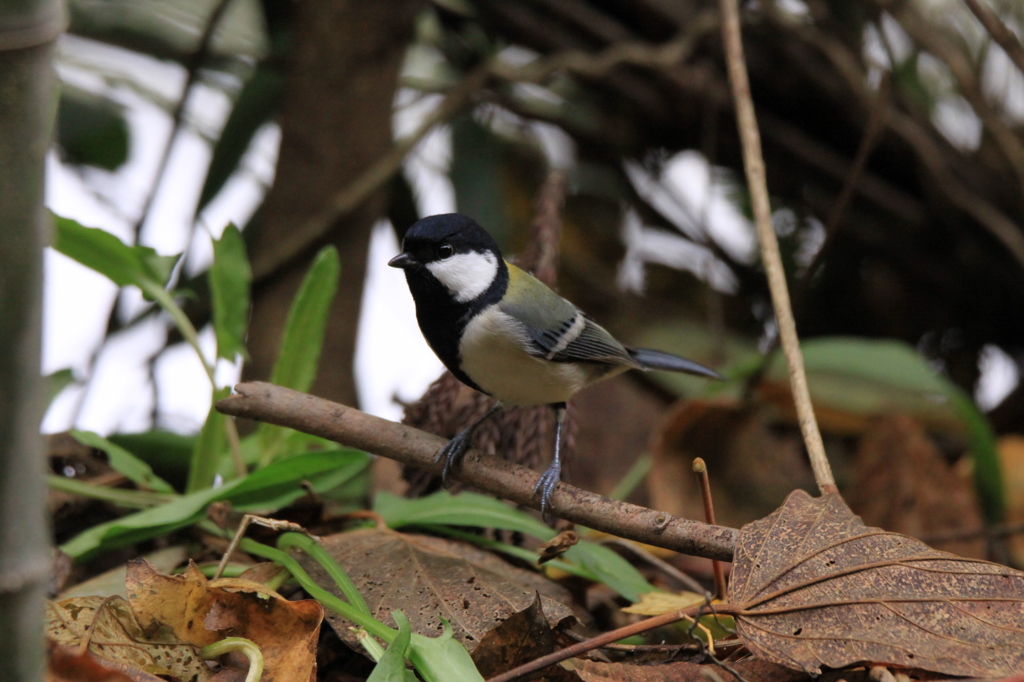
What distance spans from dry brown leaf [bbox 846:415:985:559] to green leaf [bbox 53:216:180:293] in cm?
133

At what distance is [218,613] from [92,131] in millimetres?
1548

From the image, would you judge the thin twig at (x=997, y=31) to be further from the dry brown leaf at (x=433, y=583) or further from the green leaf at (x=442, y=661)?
the green leaf at (x=442, y=661)

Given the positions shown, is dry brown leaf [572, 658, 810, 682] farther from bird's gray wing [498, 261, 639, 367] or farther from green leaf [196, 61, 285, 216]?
green leaf [196, 61, 285, 216]

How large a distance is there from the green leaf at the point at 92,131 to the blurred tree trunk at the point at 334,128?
1.66ft

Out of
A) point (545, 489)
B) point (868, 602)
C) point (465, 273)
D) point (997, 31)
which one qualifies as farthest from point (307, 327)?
point (997, 31)

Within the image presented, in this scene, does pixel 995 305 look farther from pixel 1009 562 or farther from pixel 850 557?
pixel 850 557

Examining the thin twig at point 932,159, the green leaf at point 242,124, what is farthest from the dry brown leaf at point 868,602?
the green leaf at point 242,124

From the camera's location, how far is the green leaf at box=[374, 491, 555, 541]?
119 centimetres

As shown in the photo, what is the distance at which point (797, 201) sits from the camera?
2.20 m

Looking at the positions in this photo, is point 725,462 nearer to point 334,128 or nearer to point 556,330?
point 556,330

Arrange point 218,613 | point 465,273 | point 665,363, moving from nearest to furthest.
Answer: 1. point 218,613
2. point 465,273
3. point 665,363

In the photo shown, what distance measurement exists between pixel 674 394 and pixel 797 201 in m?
0.57

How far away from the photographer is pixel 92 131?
81.4 inches

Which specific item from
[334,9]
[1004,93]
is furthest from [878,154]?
[334,9]
